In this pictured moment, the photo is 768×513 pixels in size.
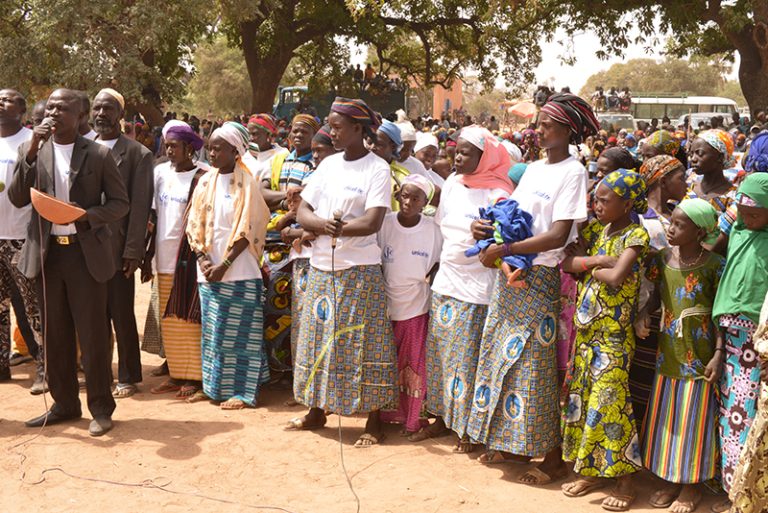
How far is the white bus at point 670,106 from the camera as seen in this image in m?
29.9

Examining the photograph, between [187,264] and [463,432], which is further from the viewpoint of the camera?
[187,264]

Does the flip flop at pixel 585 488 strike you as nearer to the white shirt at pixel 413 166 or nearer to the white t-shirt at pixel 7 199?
the white shirt at pixel 413 166

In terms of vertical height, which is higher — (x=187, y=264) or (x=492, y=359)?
(x=187, y=264)

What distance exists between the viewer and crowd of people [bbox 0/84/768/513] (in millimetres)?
4219

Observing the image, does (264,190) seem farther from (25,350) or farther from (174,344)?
(25,350)

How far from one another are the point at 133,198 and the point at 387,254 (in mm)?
1976

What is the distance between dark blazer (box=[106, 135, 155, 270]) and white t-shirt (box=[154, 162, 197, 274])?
17 centimetres

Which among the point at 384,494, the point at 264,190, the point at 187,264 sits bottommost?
the point at 384,494

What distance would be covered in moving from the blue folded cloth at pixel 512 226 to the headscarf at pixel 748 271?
3.23 feet

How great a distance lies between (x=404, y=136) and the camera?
6.90 m

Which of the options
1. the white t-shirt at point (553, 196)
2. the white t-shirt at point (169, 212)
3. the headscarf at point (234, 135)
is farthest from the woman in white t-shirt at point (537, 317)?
the white t-shirt at point (169, 212)

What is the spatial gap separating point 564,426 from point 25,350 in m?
4.77

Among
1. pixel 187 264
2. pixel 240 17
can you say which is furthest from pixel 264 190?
pixel 240 17

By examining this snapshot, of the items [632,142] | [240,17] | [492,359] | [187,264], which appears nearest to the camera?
[492,359]
